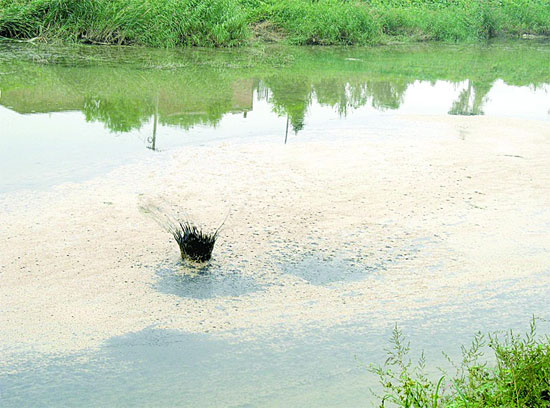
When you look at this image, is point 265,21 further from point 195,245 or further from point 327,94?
point 195,245

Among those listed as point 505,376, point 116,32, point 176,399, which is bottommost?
point 176,399

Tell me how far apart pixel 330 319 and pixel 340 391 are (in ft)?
2.09

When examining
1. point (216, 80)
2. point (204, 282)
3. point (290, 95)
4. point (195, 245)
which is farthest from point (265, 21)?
point (204, 282)

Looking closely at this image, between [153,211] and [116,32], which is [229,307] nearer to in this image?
[153,211]

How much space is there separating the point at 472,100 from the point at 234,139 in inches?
187

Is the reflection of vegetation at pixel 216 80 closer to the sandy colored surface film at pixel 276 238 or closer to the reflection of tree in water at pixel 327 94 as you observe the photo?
the reflection of tree in water at pixel 327 94

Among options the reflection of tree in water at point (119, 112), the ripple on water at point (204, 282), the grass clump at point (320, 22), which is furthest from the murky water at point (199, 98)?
the grass clump at point (320, 22)

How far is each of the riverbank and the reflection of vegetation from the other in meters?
0.70

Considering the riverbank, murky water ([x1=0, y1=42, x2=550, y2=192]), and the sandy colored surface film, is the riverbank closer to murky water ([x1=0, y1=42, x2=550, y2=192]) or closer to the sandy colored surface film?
murky water ([x1=0, y1=42, x2=550, y2=192])

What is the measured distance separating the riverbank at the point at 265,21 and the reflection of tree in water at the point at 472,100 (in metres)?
5.70

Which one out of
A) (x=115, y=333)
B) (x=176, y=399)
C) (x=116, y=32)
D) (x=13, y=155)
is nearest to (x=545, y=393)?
(x=176, y=399)

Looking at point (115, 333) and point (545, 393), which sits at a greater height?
point (545, 393)

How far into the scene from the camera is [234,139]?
6902 mm

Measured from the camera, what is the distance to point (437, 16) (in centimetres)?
2120
